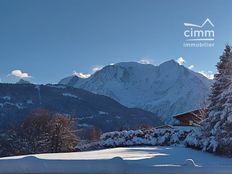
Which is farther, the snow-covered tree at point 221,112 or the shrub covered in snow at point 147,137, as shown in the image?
the shrub covered in snow at point 147,137

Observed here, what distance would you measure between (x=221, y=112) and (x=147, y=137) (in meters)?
10.9

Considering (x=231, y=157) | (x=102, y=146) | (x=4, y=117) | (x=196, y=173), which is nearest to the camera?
(x=196, y=173)

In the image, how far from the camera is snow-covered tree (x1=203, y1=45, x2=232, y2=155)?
14.5 metres

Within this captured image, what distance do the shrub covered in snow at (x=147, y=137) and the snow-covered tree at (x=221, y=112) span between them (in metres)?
7.04

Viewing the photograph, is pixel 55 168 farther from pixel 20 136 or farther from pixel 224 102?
pixel 20 136

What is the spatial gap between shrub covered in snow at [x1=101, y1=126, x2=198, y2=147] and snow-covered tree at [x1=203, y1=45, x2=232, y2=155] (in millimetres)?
7044

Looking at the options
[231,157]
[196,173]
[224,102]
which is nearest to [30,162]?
[196,173]

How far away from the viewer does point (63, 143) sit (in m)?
42.5

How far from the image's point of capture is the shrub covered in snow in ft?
80.8

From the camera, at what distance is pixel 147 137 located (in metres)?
25.9

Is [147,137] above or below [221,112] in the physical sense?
below

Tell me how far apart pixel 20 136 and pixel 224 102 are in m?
35.7

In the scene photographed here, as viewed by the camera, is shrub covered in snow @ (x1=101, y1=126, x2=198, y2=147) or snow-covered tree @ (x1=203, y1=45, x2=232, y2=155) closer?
snow-covered tree @ (x1=203, y1=45, x2=232, y2=155)

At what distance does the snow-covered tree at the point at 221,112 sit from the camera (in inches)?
572
